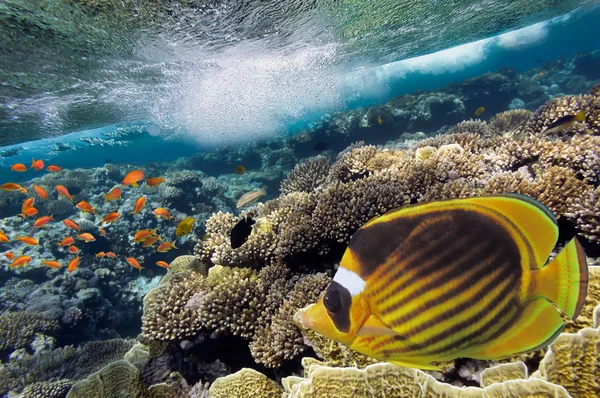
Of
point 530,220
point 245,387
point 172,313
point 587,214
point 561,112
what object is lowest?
point 245,387

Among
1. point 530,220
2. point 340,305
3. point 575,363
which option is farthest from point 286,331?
point 530,220

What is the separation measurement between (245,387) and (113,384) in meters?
2.35

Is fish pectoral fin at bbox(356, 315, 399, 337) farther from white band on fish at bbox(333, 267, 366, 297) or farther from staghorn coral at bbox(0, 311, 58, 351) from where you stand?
staghorn coral at bbox(0, 311, 58, 351)

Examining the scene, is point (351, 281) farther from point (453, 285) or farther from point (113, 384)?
point (113, 384)

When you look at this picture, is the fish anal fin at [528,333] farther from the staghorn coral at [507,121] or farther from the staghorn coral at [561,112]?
the staghorn coral at [507,121]

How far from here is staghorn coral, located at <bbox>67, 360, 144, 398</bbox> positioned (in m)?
3.96

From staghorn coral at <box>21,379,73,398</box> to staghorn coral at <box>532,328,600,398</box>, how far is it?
878 centimetres

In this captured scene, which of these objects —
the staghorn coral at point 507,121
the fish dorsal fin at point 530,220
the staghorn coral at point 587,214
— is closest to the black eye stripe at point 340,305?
the fish dorsal fin at point 530,220

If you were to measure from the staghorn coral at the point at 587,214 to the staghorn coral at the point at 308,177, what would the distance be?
15.5 ft

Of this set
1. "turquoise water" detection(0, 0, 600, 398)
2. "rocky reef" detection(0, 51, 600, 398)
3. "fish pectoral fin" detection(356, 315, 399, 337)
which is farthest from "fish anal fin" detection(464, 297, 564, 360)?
"turquoise water" detection(0, 0, 600, 398)

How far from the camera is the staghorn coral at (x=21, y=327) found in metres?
7.89

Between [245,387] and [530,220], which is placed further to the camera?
[245,387]

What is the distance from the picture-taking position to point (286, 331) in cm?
332

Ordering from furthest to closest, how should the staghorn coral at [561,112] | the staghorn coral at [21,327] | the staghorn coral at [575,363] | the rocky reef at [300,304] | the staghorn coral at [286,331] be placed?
the staghorn coral at [21,327] → the staghorn coral at [561,112] → the staghorn coral at [286,331] → the rocky reef at [300,304] → the staghorn coral at [575,363]
